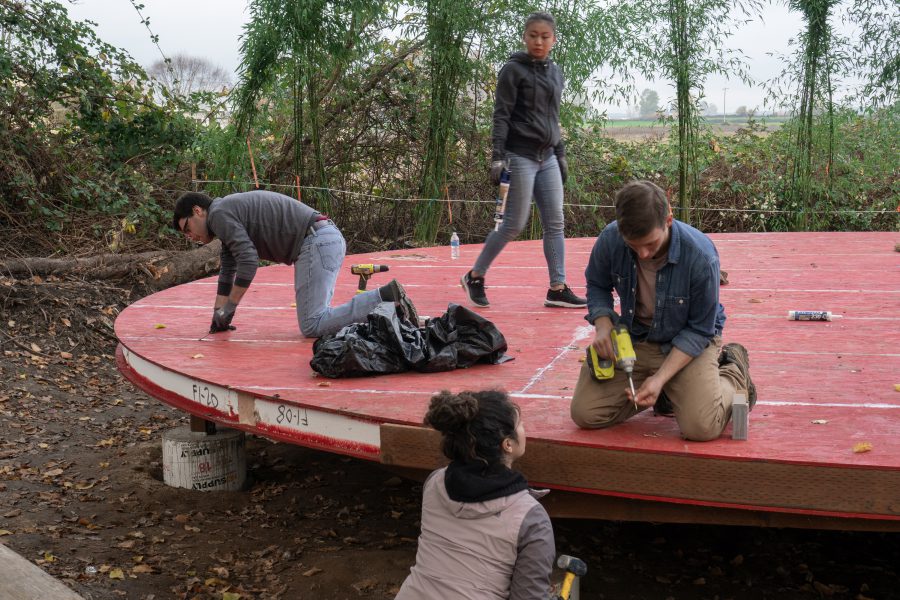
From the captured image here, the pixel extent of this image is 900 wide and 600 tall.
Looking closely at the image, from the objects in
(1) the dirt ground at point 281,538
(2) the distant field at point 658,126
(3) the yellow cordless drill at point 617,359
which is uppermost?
(2) the distant field at point 658,126

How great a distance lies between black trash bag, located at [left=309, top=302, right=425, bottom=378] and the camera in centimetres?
443

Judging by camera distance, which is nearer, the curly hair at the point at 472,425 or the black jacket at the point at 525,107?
the curly hair at the point at 472,425

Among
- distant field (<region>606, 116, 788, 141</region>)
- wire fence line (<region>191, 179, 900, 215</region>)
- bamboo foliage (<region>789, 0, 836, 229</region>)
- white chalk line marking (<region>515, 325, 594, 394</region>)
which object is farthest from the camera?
distant field (<region>606, 116, 788, 141</region>)

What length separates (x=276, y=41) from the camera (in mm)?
9930

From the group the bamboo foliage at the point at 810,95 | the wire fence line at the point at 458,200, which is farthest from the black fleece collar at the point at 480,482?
the bamboo foliage at the point at 810,95

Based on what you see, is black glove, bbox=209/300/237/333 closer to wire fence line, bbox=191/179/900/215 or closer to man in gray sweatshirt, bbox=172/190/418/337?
man in gray sweatshirt, bbox=172/190/418/337

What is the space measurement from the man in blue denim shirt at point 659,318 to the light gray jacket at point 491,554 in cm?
Answer: 77

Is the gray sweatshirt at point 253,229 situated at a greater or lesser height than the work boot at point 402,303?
greater

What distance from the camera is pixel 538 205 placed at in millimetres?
5965

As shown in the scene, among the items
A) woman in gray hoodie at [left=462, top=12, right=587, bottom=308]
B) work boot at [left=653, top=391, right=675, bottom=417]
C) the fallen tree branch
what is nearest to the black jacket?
woman in gray hoodie at [left=462, top=12, right=587, bottom=308]

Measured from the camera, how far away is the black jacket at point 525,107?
5.77 metres

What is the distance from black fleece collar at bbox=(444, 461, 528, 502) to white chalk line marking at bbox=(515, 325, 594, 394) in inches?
54.9

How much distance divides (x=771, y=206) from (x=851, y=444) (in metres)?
10.7

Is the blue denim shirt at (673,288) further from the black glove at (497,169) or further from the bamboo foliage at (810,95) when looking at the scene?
the bamboo foliage at (810,95)
